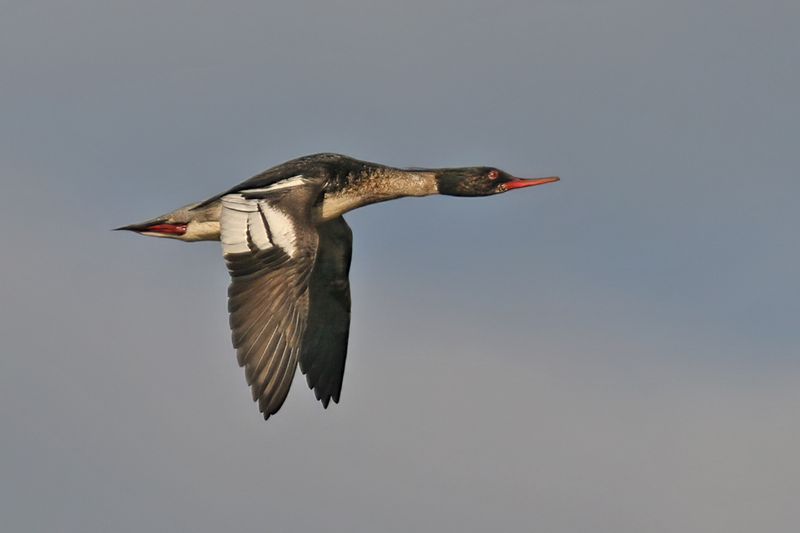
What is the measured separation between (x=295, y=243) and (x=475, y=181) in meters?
4.15

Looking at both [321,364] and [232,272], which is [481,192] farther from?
[232,272]

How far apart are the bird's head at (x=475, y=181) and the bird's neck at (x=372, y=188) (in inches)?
6.5

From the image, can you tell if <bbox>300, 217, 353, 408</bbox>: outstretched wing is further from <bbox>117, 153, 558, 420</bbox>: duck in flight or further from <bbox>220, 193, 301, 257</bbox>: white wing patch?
<bbox>220, 193, 301, 257</bbox>: white wing patch

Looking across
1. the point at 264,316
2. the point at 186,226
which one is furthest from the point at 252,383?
the point at 186,226

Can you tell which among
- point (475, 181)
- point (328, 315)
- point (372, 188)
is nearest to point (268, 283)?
point (372, 188)

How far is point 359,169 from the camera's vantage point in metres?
19.6

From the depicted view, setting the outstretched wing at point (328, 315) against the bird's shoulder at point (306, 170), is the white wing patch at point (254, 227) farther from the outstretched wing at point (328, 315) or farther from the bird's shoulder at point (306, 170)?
the outstretched wing at point (328, 315)

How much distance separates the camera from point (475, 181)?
20.6 metres

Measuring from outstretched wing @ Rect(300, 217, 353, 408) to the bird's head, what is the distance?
4.66ft

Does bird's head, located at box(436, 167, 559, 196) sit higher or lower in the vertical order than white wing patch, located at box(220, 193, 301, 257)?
higher

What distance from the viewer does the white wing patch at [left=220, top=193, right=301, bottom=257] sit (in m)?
17.0

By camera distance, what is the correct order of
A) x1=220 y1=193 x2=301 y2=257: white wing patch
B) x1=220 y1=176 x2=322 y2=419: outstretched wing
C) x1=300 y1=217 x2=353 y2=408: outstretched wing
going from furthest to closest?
x1=300 y1=217 x2=353 y2=408: outstretched wing, x1=220 y1=193 x2=301 y2=257: white wing patch, x1=220 y1=176 x2=322 y2=419: outstretched wing

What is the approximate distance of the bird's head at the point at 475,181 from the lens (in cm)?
2052

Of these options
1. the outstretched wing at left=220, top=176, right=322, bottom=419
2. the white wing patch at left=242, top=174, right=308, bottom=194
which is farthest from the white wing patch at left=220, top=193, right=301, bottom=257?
the white wing patch at left=242, top=174, right=308, bottom=194
